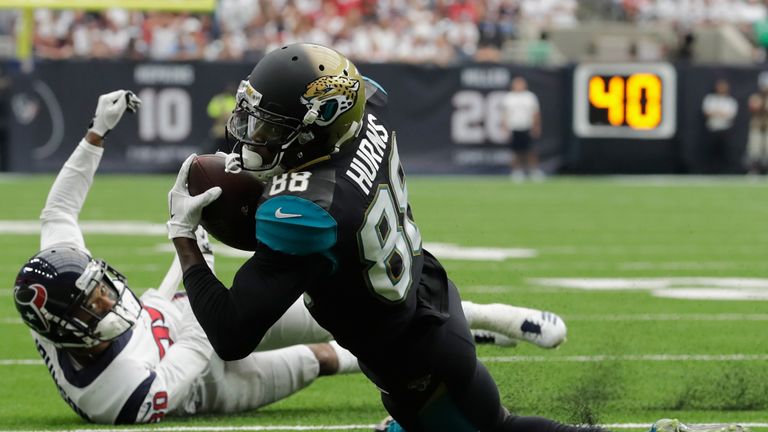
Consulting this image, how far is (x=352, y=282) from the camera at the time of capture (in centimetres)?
351

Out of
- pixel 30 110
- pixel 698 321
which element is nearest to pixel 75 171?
pixel 698 321

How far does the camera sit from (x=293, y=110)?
342 centimetres

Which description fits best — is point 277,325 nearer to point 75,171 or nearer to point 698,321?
point 75,171

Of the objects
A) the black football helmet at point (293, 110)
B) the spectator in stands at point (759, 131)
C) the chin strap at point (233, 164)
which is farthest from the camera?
the spectator in stands at point (759, 131)

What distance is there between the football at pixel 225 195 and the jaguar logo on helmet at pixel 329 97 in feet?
1.02

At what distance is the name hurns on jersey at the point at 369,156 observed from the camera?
11.4ft

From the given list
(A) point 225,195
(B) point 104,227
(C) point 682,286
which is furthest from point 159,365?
(B) point 104,227

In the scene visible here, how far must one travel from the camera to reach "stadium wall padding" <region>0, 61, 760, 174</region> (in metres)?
19.3

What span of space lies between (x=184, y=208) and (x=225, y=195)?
0.12 metres

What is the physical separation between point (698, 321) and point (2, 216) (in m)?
8.14

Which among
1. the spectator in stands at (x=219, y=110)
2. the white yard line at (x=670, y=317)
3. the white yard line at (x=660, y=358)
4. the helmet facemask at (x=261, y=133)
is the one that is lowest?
the spectator in stands at (x=219, y=110)

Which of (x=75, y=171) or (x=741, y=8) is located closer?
(x=75, y=171)

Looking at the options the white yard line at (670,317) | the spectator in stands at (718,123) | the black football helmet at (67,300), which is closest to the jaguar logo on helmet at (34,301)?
the black football helmet at (67,300)

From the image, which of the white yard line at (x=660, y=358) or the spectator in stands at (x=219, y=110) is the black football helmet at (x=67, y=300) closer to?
the white yard line at (x=660, y=358)
